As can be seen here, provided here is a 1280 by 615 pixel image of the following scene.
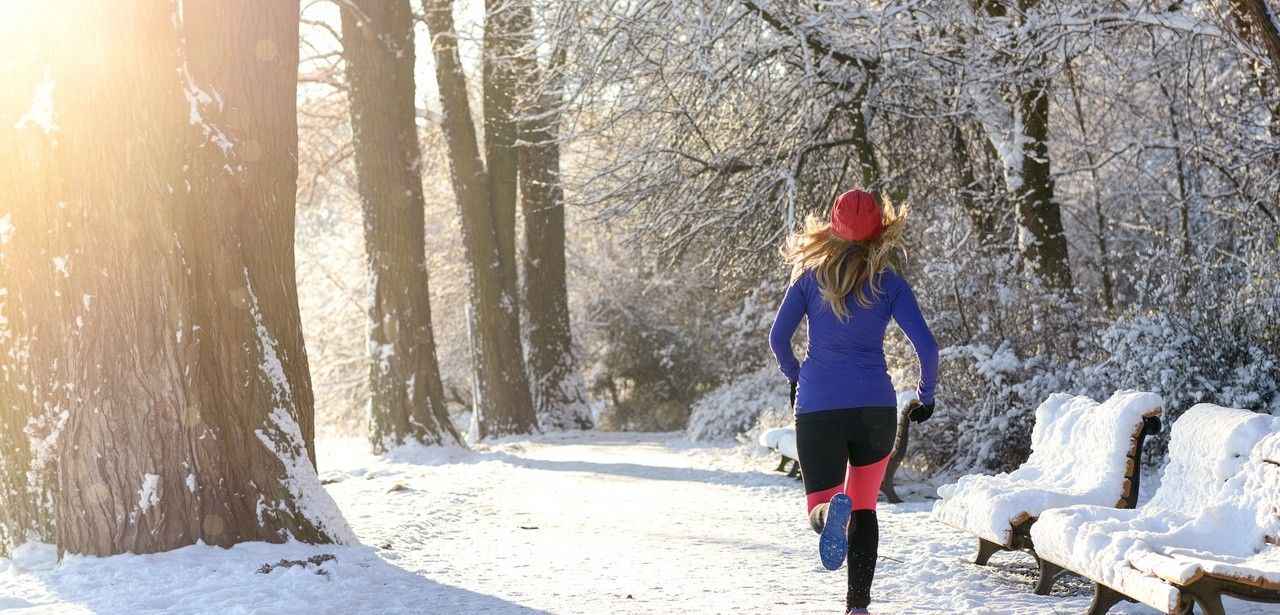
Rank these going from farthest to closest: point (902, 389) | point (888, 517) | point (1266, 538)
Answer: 1. point (902, 389)
2. point (888, 517)
3. point (1266, 538)

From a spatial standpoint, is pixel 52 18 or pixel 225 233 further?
pixel 225 233

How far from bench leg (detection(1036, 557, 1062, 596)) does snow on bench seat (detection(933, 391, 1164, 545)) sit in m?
0.19

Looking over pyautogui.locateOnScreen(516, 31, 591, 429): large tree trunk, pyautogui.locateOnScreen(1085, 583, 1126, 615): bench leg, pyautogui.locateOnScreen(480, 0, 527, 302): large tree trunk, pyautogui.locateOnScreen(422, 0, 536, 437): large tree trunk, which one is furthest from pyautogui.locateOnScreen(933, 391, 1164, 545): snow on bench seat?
pyautogui.locateOnScreen(516, 31, 591, 429): large tree trunk

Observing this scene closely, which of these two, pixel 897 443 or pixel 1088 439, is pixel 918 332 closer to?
pixel 1088 439

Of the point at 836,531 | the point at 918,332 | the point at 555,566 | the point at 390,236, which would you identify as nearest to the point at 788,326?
the point at 918,332

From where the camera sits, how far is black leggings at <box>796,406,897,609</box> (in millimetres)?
5012

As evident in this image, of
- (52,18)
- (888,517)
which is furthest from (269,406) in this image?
(888,517)

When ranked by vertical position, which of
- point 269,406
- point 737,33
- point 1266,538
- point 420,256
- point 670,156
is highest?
point 737,33

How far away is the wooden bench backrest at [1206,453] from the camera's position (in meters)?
5.13

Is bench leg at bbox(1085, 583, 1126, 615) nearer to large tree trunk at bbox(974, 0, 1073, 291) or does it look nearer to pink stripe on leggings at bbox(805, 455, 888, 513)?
pink stripe on leggings at bbox(805, 455, 888, 513)

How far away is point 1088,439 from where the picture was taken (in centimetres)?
662

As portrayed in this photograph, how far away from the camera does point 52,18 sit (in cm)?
617

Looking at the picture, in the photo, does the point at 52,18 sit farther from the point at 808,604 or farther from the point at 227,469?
the point at 808,604

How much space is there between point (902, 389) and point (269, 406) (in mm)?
6462
